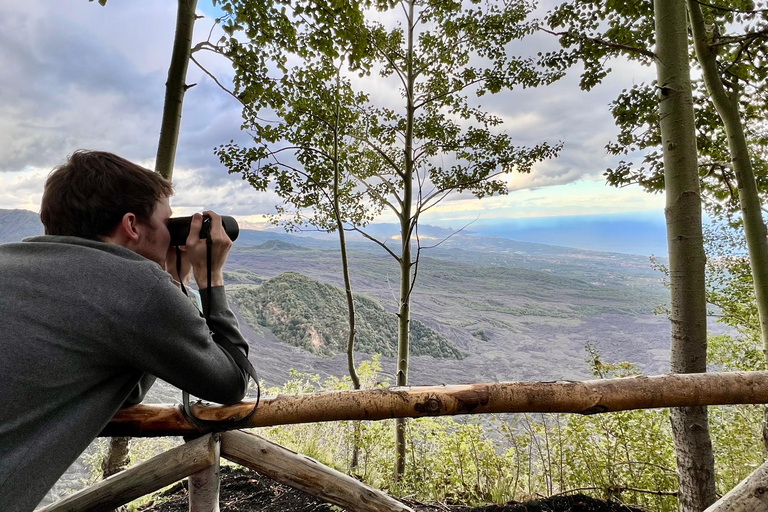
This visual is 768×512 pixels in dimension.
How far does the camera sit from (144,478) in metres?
1.24

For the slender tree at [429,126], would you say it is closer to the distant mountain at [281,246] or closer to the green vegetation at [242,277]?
the green vegetation at [242,277]

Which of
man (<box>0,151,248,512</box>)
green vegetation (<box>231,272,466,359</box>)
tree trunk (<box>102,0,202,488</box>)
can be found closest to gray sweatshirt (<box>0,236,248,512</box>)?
man (<box>0,151,248,512</box>)

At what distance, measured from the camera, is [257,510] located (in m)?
1.99

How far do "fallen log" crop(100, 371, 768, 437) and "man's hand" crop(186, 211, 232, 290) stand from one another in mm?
438

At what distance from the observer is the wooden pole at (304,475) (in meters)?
1.24

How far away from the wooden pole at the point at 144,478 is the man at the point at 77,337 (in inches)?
15.6

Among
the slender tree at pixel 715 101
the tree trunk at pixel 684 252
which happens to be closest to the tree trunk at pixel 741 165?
the slender tree at pixel 715 101

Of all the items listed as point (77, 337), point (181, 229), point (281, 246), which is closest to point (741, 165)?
point (181, 229)

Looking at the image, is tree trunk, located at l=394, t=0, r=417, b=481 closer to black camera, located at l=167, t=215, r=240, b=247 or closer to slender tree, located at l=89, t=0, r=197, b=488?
slender tree, located at l=89, t=0, r=197, b=488

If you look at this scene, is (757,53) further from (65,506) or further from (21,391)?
(65,506)

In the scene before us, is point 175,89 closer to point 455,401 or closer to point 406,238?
point 455,401

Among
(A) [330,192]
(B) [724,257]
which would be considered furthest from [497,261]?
(A) [330,192]

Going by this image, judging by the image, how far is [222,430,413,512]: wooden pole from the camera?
1.24 m

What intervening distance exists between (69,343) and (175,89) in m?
1.68
